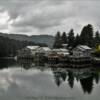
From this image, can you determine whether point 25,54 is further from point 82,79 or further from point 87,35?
point 82,79

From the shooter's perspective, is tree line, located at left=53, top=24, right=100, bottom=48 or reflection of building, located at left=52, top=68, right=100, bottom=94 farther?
tree line, located at left=53, top=24, right=100, bottom=48

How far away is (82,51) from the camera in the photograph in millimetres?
75000

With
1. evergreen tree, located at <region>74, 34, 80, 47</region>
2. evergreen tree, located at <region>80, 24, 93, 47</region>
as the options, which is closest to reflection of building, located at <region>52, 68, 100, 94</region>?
evergreen tree, located at <region>80, 24, 93, 47</region>

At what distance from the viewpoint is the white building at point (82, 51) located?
73.7m

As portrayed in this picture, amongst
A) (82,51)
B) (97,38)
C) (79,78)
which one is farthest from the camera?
(97,38)

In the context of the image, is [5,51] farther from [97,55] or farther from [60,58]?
[97,55]

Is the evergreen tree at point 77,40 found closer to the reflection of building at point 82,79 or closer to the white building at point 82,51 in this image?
the white building at point 82,51

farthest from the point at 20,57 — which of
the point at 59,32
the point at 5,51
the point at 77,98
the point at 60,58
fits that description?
the point at 77,98

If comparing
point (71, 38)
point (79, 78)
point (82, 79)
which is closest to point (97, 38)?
point (71, 38)

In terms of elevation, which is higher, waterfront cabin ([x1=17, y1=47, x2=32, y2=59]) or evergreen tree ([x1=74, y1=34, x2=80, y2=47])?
evergreen tree ([x1=74, y1=34, x2=80, y2=47])

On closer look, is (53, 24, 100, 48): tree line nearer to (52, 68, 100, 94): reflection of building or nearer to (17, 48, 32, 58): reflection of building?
(17, 48, 32, 58): reflection of building

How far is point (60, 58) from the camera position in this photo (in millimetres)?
77688

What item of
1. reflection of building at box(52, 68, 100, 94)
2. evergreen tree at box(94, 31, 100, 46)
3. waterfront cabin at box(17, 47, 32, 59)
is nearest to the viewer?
reflection of building at box(52, 68, 100, 94)

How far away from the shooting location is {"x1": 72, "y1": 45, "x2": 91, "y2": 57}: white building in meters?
73.7
